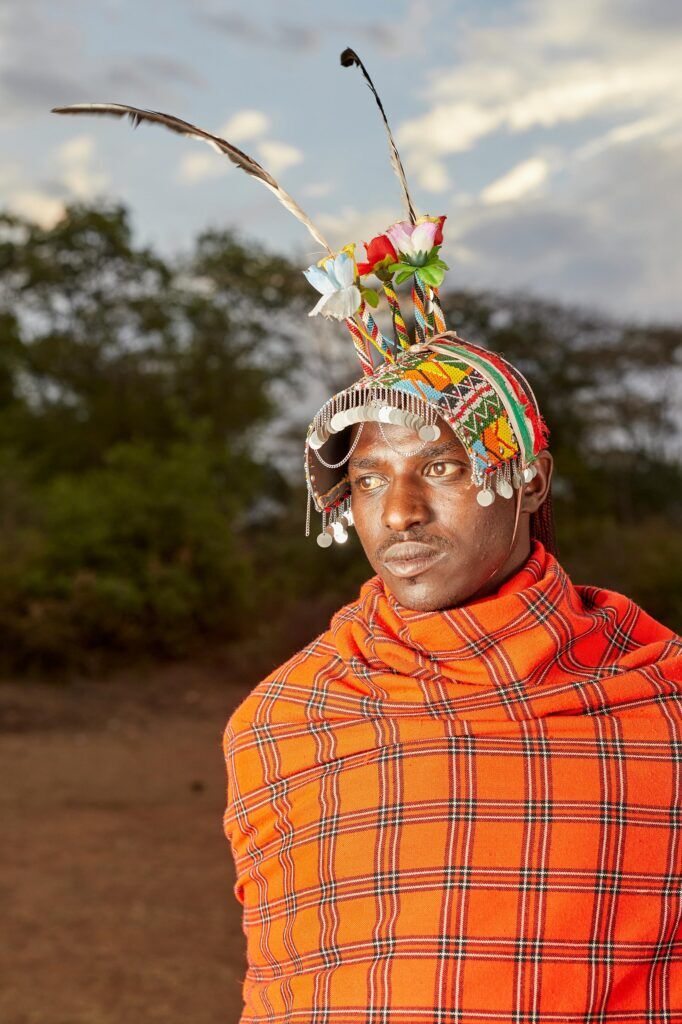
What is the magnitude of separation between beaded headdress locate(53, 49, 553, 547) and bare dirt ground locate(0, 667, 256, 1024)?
3.24 metres

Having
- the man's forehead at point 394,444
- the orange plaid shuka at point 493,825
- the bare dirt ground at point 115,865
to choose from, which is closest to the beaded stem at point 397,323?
the man's forehead at point 394,444

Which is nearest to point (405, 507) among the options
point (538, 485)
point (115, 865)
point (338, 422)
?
point (338, 422)

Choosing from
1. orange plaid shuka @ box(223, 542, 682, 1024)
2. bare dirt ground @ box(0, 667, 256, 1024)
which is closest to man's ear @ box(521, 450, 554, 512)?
orange plaid shuka @ box(223, 542, 682, 1024)

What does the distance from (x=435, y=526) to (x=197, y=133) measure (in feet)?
3.14

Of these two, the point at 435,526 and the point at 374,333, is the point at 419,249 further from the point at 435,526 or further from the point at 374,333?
the point at 435,526

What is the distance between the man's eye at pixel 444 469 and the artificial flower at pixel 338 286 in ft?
1.16

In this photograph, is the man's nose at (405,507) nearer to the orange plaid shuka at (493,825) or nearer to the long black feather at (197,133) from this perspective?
the orange plaid shuka at (493,825)

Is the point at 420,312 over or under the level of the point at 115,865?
over

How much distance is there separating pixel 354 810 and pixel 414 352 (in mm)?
834

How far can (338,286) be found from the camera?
88.0 inches

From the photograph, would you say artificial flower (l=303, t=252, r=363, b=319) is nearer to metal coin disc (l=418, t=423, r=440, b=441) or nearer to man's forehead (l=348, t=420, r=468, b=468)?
man's forehead (l=348, t=420, r=468, b=468)

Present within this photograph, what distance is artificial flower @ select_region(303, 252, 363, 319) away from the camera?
87.5 inches

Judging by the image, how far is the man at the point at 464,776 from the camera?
1.95 metres

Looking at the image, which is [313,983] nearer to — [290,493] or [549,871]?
[549,871]
